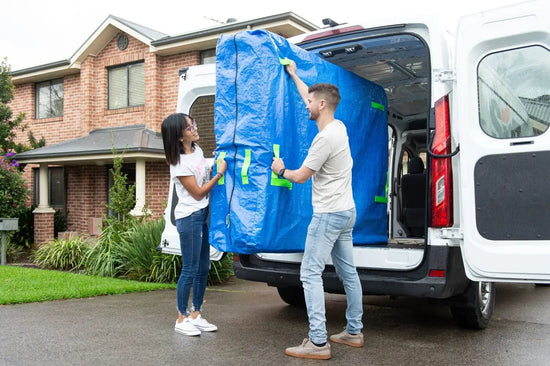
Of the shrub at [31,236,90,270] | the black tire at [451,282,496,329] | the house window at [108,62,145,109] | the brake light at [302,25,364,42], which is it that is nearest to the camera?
the black tire at [451,282,496,329]

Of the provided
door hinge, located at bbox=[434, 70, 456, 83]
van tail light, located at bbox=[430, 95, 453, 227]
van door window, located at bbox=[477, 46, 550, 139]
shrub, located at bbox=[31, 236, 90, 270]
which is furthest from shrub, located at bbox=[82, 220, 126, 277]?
van door window, located at bbox=[477, 46, 550, 139]

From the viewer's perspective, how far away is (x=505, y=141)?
3754mm

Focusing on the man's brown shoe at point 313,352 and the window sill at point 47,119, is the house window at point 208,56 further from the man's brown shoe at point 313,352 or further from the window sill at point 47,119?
the man's brown shoe at point 313,352

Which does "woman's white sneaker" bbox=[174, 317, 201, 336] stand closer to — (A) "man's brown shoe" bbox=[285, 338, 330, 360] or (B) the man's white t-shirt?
(A) "man's brown shoe" bbox=[285, 338, 330, 360]

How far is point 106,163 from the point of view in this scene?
15367 mm

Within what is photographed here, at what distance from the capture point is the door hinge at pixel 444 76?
4105 millimetres

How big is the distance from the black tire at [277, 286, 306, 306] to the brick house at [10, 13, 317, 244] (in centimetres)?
721

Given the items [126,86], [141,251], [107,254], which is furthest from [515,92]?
[126,86]

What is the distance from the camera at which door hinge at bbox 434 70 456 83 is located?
4.11m

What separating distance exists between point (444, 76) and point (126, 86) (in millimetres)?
12441

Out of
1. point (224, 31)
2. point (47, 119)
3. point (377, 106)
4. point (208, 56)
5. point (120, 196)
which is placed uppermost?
point (224, 31)

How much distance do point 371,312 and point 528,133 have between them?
111 inches

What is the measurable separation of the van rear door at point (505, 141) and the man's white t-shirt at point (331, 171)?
79 centimetres

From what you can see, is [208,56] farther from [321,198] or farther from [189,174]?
[321,198]
